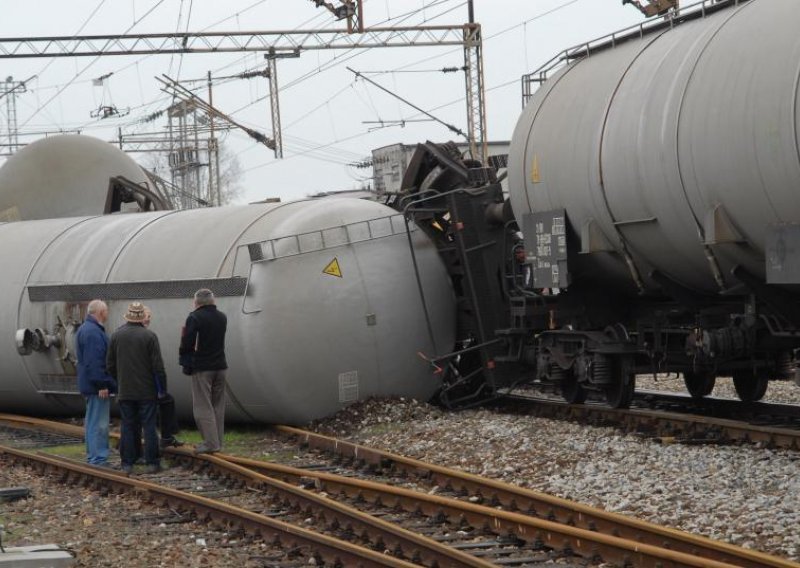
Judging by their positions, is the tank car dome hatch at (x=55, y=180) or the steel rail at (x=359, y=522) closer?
the steel rail at (x=359, y=522)

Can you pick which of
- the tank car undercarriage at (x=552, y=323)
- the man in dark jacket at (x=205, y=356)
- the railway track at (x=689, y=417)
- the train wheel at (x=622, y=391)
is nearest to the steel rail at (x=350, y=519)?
the man in dark jacket at (x=205, y=356)

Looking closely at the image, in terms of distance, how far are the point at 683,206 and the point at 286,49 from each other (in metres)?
19.5

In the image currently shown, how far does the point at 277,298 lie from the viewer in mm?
13914

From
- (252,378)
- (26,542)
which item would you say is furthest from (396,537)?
(252,378)

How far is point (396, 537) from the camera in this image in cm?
828

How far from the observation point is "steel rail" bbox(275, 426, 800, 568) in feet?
23.7

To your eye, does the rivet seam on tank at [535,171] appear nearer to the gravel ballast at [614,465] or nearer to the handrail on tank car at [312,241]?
the handrail on tank car at [312,241]

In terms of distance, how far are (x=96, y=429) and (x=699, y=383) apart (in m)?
7.56

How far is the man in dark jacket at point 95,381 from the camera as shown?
41.0ft

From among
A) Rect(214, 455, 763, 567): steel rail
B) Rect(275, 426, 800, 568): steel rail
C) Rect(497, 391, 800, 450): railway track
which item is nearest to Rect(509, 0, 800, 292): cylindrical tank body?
Rect(497, 391, 800, 450): railway track

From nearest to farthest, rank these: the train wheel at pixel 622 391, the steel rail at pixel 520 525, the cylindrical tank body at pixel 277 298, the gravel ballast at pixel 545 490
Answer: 1. the steel rail at pixel 520 525
2. the gravel ballast at pixel 545 490
3. the cylindrical tank body at pixel 277 298
4. the train wheel at pixel 622 391

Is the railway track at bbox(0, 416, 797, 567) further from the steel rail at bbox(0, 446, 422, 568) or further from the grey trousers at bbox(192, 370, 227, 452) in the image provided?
the grey trousers at bbox(192, 370, 227, 452)

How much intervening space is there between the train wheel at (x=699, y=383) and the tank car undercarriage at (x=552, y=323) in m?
0.02

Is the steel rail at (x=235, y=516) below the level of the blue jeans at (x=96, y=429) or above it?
below
